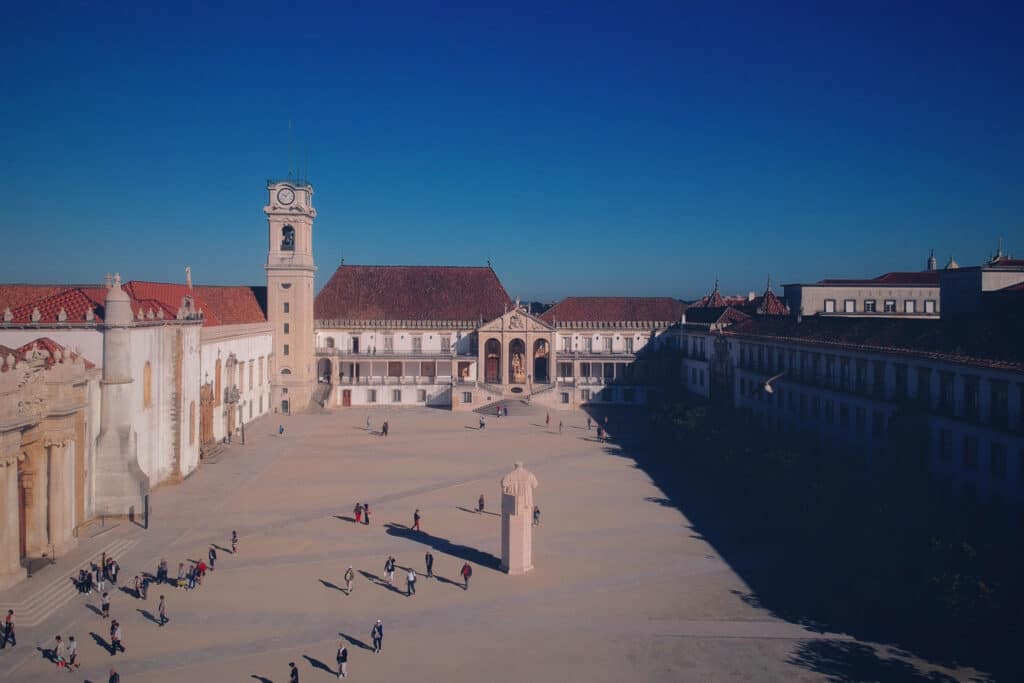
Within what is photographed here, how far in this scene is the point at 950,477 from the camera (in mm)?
34031

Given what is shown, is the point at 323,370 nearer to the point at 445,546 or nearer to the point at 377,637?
the point at 445,546

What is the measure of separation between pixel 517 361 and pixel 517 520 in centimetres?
5030

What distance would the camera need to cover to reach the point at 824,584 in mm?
29547

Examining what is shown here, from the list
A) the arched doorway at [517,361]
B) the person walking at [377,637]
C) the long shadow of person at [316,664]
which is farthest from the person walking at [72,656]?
the arched doorway at [517,361]

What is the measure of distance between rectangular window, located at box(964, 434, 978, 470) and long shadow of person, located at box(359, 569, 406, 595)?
23.6 metres

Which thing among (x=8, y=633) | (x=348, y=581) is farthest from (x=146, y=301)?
(x=348, y=581)

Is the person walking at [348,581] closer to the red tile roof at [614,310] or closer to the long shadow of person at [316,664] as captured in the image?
the long shadow of person at [316,664]

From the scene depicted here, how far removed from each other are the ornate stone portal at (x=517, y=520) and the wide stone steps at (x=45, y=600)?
14645 mm

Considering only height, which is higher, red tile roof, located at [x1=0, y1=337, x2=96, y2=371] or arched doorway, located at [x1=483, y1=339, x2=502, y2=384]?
red tile roof, located at [x1=0, y1=337, x2=96, y2=371]

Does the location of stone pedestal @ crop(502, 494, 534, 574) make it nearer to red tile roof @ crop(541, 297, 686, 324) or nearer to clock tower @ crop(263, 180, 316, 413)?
clock tower @ crop(263, 180, 316, 413)

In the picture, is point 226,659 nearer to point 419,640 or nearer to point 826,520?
point 419,640

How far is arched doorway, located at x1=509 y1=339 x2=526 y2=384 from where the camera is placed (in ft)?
256

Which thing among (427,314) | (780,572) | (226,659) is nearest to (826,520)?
(780,572)

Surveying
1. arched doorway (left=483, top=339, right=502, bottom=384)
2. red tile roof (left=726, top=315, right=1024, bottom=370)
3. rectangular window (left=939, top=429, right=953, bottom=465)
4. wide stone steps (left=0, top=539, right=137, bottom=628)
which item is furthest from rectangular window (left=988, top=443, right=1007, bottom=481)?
arched doorway (left=483, top=339, right=502, bottom=384)
